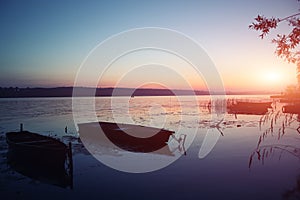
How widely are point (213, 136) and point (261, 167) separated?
1319 centimetres

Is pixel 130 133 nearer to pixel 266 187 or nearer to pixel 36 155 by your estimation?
pixel 36 155

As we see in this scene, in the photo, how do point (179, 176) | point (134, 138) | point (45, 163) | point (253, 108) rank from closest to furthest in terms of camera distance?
point (179, 176) < point (45, 163) < point (134, 138) < point (253, 108)

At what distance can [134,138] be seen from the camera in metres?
24.2

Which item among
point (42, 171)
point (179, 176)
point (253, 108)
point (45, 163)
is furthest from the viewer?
point (253, 108)

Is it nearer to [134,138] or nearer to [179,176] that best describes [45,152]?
[179,176]

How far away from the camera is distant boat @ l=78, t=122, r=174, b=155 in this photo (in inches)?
911

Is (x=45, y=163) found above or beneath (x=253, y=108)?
beneath

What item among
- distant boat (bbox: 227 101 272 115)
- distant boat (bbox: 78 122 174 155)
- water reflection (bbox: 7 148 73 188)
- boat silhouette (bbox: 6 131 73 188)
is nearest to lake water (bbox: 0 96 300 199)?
water reflection (bbox: 7 148 73 188)

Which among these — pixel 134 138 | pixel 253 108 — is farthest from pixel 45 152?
pixel 253 108

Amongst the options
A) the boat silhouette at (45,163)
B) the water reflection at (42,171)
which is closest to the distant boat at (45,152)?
the boat silhouette at (45,163)

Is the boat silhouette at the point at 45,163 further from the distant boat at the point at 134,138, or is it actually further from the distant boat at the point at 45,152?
the distant boat at the point at 134,138

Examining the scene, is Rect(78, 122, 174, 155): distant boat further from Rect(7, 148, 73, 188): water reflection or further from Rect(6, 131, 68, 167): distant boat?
Rect(7, 148, 73, 188): water reflection

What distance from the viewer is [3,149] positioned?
922 inches

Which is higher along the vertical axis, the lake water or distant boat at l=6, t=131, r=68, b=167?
distant boat at l=6, t=131, r=68, b=167
